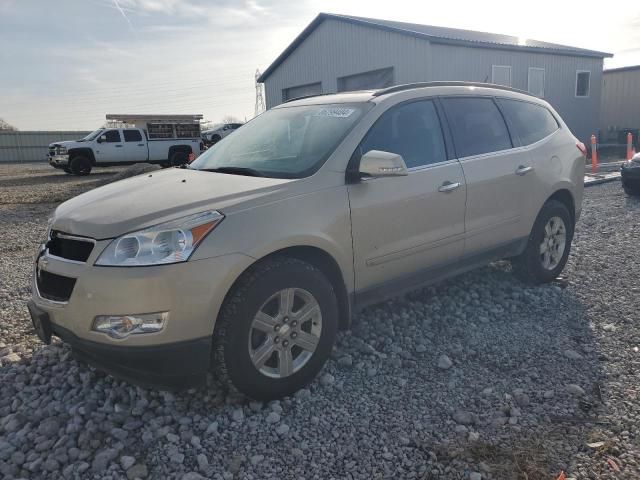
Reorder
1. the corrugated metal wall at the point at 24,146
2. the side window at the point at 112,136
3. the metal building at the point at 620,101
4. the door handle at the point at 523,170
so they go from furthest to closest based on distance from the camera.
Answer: the corrugated metal wall at the point at 24,146
the metal building at the point at 620,101
the side window at the point at 112,136
the door handle at the point at 523,170

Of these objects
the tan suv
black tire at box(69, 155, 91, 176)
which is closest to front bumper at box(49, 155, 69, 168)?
black tire at box(69, 155, 91, 176)

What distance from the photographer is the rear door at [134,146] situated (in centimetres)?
2090

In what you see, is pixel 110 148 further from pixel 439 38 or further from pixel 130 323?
pixel 130 323

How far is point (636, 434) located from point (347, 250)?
5.96 feet

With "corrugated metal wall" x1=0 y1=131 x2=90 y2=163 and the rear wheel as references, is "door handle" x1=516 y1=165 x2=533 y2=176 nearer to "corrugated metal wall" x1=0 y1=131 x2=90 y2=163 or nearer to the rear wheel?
the rear wheel

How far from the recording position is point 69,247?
9.23ft

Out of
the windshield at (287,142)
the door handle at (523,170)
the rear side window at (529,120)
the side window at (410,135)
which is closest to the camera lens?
the windshield at (287,142)

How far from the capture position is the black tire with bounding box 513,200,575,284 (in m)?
4.71

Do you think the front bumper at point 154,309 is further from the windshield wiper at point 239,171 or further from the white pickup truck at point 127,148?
the white pickup truck at point 127,148

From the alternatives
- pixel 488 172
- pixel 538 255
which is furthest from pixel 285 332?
pixel 538 255

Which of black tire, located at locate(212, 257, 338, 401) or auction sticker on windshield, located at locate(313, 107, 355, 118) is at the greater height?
auction sticker on windshield, located at locate(313, 107, 355, 118)

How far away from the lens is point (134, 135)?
21016 millimetres

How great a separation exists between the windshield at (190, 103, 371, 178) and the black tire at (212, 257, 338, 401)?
25.5 inches

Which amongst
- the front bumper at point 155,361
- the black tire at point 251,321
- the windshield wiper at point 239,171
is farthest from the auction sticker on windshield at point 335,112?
the front bumper at point 155,361
